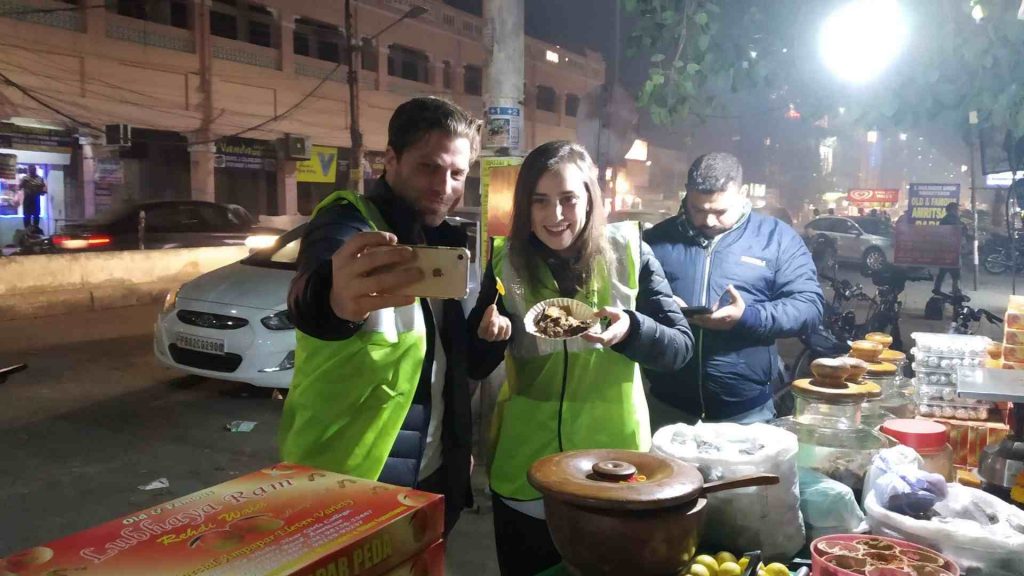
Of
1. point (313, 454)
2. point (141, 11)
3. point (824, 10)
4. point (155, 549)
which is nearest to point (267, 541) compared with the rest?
point (155, 549)

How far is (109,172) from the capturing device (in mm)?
20312

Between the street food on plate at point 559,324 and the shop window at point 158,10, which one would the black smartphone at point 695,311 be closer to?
the street food on plate at point 559,324

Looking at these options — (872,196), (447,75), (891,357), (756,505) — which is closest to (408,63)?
(447,75)

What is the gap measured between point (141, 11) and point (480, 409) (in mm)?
20277

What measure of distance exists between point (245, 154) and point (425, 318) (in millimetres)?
23046

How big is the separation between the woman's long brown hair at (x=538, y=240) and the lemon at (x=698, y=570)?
1.04 meters

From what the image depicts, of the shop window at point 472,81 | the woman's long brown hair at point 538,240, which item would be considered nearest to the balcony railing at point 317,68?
the shop window at point 472,81

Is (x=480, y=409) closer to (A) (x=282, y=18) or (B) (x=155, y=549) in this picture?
(B) (x=155, y=549)

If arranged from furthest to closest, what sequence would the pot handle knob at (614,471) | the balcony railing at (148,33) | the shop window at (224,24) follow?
the shop window at (224,24)
the balcony railing at (148,33)
the pot handle knob at (614,471)

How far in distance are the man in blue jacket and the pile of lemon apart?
1.38m

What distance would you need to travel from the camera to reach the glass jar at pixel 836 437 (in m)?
2.37

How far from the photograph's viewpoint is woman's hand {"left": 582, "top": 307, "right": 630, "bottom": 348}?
7.22 ft

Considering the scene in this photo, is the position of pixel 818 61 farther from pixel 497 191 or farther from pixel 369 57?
pixel 369 57

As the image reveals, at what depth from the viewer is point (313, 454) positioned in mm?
1907
